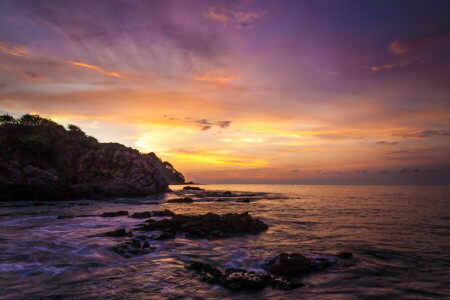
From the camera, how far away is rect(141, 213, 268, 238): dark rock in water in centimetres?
1611

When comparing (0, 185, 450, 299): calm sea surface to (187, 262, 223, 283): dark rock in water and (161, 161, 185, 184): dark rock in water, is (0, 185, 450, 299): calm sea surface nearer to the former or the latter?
(187, 262, 223, 283): dark rock in water

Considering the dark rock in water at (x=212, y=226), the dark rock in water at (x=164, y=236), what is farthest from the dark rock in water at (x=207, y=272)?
the dark rock in water at (x=212, y=226)

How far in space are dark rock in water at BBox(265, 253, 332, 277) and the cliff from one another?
4070cm

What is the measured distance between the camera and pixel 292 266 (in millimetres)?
9016

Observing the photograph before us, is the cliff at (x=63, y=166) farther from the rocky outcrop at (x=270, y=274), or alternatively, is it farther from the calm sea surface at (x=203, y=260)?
the rocky outcrop at (x=270, y=274)

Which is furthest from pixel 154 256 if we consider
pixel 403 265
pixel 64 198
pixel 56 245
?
pixel 64 198

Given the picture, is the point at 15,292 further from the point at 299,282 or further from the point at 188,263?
the point at 299,282

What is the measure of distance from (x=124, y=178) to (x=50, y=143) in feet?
Answer: 51.7

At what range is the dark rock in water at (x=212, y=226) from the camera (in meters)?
16.1

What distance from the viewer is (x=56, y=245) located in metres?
11.9

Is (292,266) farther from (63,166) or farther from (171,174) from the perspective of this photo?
(171,174)

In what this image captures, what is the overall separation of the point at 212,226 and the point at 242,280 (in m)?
9.49

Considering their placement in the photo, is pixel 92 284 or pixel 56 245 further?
pixel 56 245

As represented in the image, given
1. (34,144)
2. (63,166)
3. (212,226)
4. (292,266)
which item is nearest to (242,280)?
(292,266)
